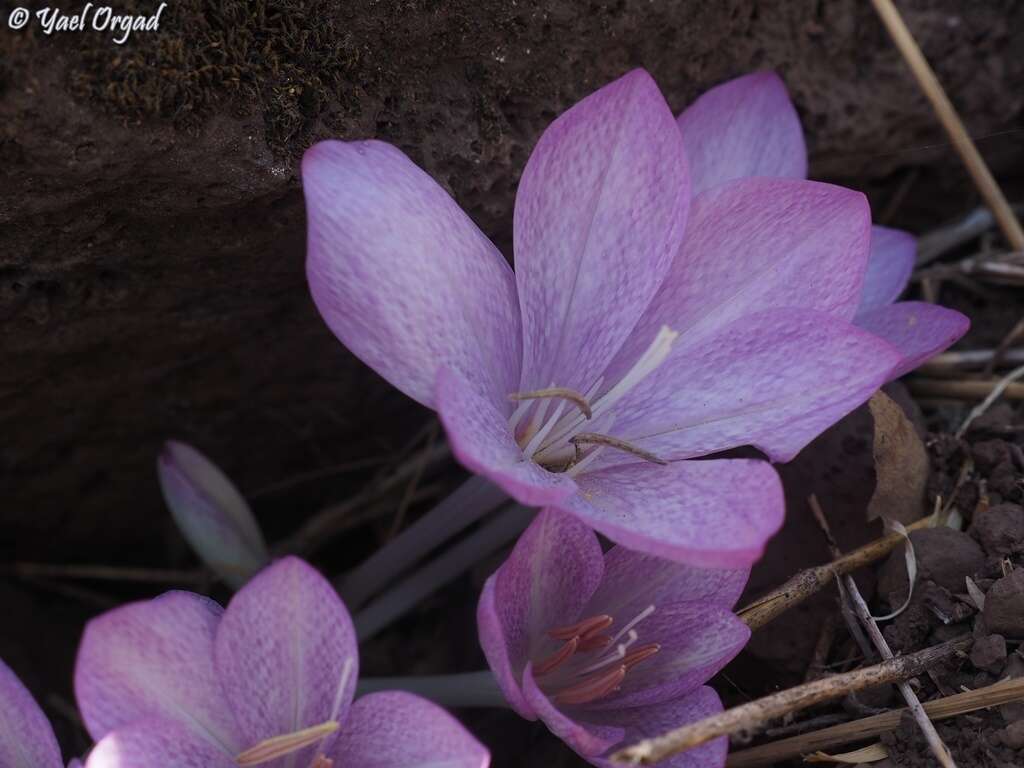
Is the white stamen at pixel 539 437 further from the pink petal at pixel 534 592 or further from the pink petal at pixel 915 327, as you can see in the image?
the pink petal at pixel 915 327

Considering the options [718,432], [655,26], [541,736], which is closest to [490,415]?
[718,432]

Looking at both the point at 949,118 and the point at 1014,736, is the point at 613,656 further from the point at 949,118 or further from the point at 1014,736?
the point at 949,118

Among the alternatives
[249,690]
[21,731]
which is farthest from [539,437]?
[21,731]

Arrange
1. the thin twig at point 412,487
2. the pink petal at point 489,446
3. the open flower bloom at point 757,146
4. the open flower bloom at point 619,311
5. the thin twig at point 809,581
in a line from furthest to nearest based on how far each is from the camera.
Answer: the thin twig at point 412,487
the open flower bloom at point 757,146
the thin twig at point 809,581
the open flower bloom at point 619,311
the pink petal at point 489,446

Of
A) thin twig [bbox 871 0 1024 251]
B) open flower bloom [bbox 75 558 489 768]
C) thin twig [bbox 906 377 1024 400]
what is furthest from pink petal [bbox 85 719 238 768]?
thin twig [bbox 871 0 1024 251]

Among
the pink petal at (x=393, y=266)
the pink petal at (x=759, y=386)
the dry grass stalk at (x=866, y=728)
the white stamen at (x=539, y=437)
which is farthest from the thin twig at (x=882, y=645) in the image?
the pink petal at (x=393, y=266)

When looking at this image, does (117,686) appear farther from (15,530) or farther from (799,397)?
(15,530)

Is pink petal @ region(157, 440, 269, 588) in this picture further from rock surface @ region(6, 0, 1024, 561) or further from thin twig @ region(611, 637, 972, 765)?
thin twig @ region(611, 637, 972, 765)
